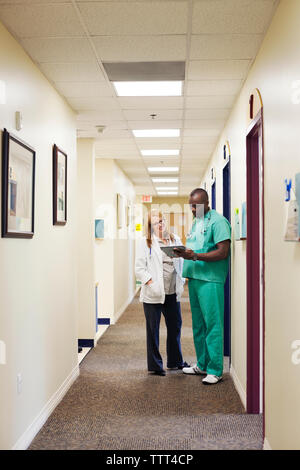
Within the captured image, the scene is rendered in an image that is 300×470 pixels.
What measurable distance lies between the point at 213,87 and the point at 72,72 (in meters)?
1.03

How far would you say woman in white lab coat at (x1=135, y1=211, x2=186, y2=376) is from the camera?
166 inches

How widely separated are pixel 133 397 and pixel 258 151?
1.95 metres

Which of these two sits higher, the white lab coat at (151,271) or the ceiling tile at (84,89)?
the ceiling tile at (84,89)

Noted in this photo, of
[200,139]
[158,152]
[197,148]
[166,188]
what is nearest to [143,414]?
[200,139]

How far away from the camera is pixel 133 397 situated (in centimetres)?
367

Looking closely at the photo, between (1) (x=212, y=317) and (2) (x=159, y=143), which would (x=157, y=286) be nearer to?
(1) (x=212, y=317)

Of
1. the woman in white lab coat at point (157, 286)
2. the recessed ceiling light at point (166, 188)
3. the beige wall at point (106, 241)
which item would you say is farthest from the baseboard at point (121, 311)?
the woman in white lab coat at point (157, 286)

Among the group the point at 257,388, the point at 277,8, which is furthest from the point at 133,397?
the point at 277,8

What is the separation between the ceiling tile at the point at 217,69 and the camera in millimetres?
3181

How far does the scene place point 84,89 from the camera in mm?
3750

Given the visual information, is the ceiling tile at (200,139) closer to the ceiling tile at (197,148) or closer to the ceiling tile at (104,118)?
the ceiling tile at (197,148)

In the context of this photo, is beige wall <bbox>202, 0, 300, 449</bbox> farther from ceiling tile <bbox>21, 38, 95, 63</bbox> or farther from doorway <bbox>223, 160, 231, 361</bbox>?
doorway <bbox>223, 160, 231, 361</bbox>

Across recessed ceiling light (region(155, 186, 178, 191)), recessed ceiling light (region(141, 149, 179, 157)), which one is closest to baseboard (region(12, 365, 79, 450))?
recessed ceiling light (region(141, 149, 179, 157))

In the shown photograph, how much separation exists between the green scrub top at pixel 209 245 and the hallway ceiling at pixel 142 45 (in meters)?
0.97
